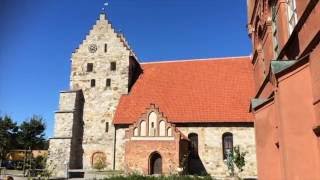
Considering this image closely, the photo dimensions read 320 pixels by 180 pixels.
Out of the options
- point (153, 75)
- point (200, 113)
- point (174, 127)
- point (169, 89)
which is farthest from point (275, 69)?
point (153, 75)

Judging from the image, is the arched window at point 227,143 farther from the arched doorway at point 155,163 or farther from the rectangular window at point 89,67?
the rectangular window at point 89,67

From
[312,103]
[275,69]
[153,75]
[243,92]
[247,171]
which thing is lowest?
[247,171]

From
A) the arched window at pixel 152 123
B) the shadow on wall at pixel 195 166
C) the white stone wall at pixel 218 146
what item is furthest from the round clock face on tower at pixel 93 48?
the shadow on wall at pixel 195 166

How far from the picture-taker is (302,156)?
7941 millimetres

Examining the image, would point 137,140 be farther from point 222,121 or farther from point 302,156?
point 302,156

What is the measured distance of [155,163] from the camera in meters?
27.9

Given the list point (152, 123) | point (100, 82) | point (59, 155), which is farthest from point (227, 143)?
point (59, 155)

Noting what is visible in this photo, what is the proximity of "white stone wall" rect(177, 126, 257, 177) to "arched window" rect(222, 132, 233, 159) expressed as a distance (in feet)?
1.02

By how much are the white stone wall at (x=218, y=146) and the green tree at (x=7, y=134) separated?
3442cm

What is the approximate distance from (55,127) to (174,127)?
11765mm

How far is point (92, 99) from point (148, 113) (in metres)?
7.70

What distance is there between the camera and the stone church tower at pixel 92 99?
3186cm

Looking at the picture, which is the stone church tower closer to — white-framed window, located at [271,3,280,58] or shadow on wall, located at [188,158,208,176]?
shadow on wall, located at [188,158,208,176]

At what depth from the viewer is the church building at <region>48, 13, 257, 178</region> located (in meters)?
27.8
